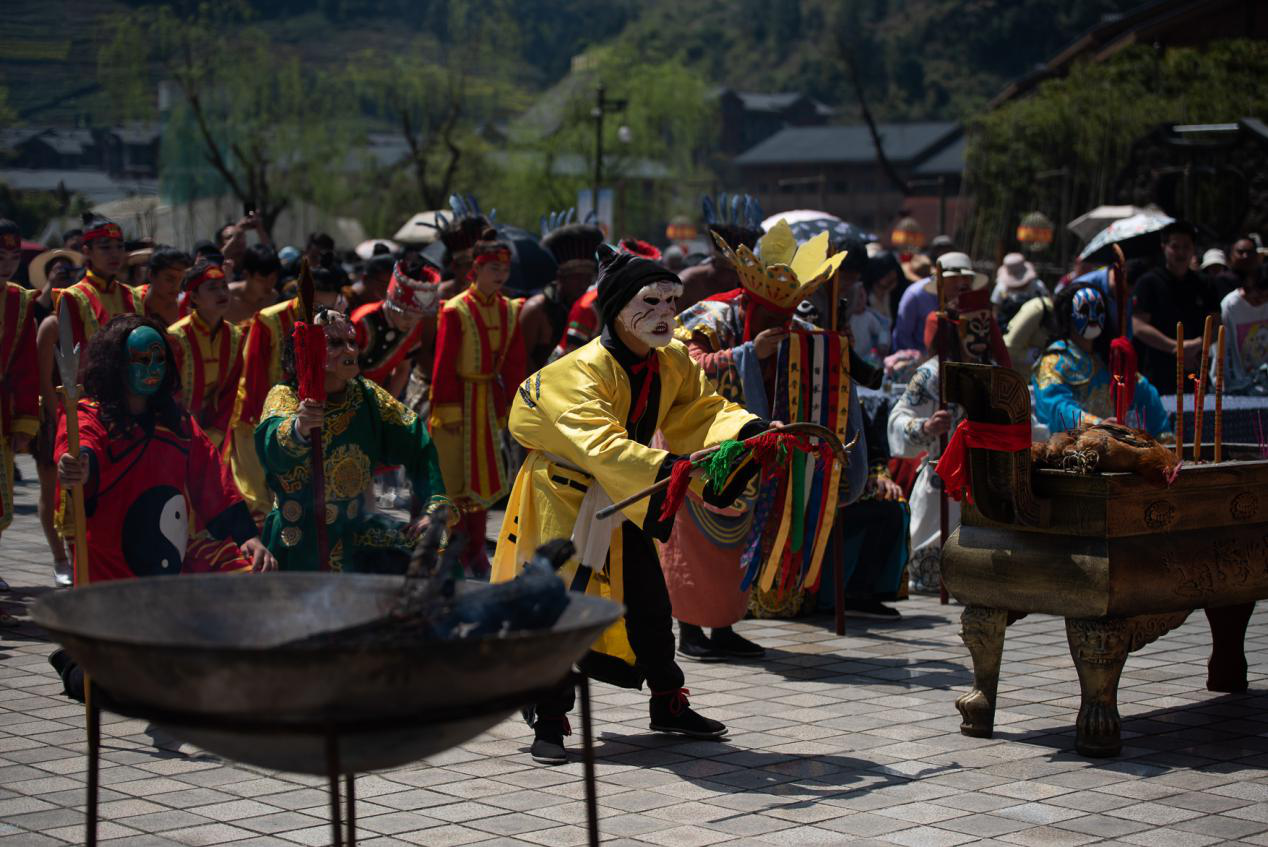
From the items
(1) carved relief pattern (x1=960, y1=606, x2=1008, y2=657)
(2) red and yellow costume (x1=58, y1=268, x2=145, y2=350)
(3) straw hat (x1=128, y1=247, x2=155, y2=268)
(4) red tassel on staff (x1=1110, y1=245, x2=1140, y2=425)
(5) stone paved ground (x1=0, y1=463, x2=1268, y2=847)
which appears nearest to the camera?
(5) stone paved ground (x1=0, y1=463, x2=1268, y2=847)

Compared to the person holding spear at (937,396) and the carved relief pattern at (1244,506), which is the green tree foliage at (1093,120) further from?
the carved relief pattern at (1244,506)

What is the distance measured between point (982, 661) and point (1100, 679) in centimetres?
45

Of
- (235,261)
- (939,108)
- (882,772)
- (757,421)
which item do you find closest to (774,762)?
(882,772)

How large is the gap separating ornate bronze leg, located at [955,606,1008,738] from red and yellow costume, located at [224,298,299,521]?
409 centimetres

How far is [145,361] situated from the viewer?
229 inches

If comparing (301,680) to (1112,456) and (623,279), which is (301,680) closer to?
(623,279)

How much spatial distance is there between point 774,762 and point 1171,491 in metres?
1.62

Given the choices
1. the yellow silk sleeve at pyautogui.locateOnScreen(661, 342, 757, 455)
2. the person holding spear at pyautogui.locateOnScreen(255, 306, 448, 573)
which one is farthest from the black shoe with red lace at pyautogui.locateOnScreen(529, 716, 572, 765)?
the yellow silk sleeve at pyautogui.locateOnScreen(661, 342, 757, 455)

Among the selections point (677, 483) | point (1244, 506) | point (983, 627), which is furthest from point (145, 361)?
point (1244, 506)

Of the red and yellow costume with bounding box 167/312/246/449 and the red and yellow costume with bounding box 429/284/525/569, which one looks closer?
the red and yellow costume with bounding box 167/312/246/449

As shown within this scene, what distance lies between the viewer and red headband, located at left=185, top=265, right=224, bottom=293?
8586mm

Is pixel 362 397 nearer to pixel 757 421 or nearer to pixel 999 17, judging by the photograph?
pixel 757 421

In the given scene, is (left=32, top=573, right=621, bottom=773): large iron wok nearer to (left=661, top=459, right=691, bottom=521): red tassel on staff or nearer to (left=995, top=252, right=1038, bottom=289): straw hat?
(left=661, top=459, right=691, bottom=521): red tassel on staff

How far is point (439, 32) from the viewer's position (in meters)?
121
